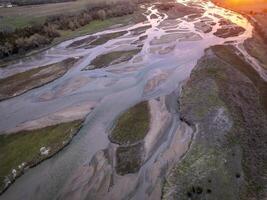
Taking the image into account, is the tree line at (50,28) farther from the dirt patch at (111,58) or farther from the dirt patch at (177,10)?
the dirt patch at (111,58)

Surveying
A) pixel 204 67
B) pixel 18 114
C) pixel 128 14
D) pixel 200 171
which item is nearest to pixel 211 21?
pixel 128 14

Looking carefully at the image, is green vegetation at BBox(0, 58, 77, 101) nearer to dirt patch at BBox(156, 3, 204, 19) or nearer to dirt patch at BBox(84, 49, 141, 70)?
dirt patch at BBox(84, 49, 141, 70)

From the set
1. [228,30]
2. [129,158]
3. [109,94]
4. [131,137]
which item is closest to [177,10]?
[228,30]

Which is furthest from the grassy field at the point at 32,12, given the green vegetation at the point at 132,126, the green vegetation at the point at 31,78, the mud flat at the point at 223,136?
the mud flat at the point at 223,136

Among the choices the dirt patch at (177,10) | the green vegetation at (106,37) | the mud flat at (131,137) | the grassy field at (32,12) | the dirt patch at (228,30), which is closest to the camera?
the mud flat at (131,137)

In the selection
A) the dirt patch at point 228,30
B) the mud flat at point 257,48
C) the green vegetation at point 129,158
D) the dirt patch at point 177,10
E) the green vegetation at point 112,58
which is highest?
the green vegetation at point 129,158

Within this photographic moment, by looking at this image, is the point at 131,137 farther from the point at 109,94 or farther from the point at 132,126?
the point at 109,94

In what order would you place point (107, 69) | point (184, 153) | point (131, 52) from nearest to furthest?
point (184, 153) < point (107, 69) < point (131, 52)

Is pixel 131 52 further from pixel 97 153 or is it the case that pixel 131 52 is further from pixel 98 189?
pixel 98 189
